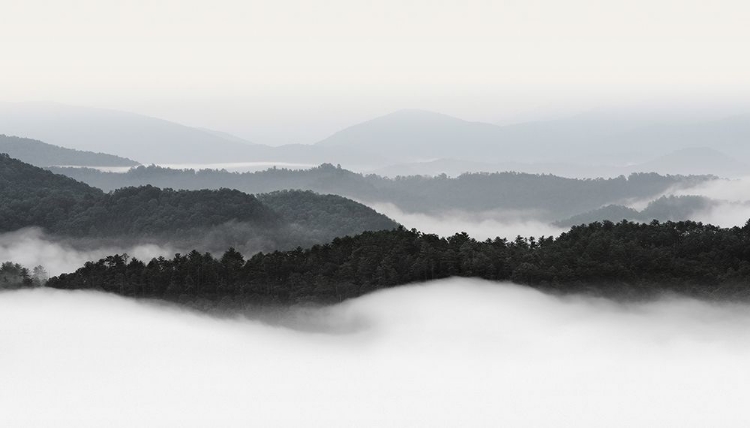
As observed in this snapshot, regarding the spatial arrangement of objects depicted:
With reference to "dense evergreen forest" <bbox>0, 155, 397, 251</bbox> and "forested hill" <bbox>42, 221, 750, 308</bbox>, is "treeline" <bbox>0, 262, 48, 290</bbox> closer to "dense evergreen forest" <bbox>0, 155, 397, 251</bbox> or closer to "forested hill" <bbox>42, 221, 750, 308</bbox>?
"forested hill" <bbox>42, 221, 750, 308</bbox>

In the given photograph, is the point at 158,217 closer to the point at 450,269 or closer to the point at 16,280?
the point at 16,280

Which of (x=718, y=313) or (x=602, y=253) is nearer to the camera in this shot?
(x=718, y=313)

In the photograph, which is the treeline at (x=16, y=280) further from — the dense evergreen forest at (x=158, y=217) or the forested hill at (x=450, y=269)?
the dense evergreen forest at (x=158, y=217)

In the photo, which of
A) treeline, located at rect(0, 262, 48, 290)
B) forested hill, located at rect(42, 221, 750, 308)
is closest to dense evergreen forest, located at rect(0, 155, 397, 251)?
treeline, located at rect(0, 262, 48, 290)

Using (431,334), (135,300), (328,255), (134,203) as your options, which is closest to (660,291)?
(431,334)

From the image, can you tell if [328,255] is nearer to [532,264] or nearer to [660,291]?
[532,264]

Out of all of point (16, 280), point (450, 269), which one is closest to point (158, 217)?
point (16, 280)
